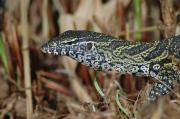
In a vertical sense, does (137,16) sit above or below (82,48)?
above

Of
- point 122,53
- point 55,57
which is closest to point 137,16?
point 55,57

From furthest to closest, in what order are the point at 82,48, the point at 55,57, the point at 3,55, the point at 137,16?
the point at 55,57 → the point at 3,55 → the point at 137,16 → the point at 82,48

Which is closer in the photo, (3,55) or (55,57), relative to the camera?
(3,55)

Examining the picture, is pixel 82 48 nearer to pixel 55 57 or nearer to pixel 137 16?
pixel 137 16

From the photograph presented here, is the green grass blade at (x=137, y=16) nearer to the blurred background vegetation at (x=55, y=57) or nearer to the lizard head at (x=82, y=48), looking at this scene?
the blurred background vegetation at (x=55, y=57)

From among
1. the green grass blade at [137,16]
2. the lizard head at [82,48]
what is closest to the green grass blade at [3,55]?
the green grass blade at [137,16]

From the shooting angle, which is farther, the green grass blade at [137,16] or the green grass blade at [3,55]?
the green grass blade at [3,55]

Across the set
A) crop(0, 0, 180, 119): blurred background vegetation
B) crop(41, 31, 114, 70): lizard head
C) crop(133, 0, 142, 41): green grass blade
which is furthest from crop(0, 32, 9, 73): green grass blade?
crop(41, 31, 114, 70): lizard head
